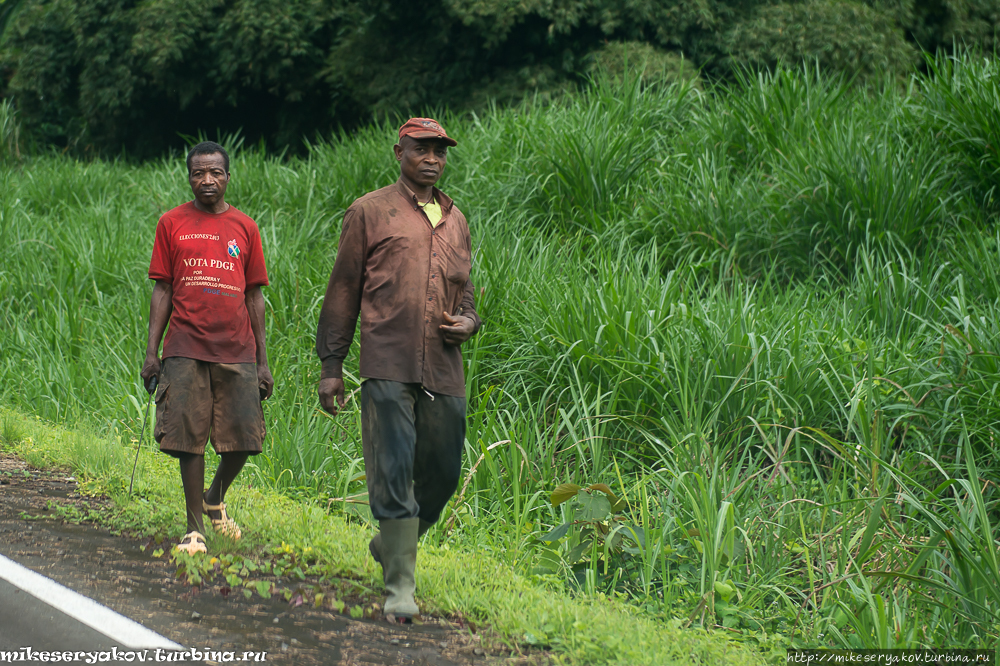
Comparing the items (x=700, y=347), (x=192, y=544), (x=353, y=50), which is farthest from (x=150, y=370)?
(x=353, y=50)

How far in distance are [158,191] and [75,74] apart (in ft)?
27.4

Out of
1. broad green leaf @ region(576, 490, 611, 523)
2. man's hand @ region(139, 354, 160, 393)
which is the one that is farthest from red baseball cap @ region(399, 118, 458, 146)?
broad green leaf @ region(576, 490, 611, 523)

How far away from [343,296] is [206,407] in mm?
852

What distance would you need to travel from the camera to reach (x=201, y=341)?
4039 millimetres

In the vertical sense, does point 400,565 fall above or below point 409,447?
below

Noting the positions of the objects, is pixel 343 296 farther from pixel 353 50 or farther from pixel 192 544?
pixel 353 50

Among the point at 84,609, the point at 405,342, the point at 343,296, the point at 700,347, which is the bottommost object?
the point at 84,609

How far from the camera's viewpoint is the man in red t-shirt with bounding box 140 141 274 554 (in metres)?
4.02

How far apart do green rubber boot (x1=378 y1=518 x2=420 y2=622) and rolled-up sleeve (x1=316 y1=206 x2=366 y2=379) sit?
0.70 meters

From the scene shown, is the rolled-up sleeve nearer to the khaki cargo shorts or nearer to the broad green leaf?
the khaki cargo shorts

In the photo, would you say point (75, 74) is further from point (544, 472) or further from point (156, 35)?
point (544, 472)

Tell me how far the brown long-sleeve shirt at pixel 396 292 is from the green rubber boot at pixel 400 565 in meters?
0.57

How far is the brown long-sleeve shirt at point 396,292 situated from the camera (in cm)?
367

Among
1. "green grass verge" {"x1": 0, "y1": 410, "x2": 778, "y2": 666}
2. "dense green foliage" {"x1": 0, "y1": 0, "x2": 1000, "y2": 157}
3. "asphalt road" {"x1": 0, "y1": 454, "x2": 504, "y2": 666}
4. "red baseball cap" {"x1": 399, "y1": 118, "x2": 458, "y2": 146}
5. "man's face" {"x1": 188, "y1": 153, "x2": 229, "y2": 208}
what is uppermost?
"dense green foliage" {"x1": 0, "y1": 0, "x2": 1000, "y2": 157}
